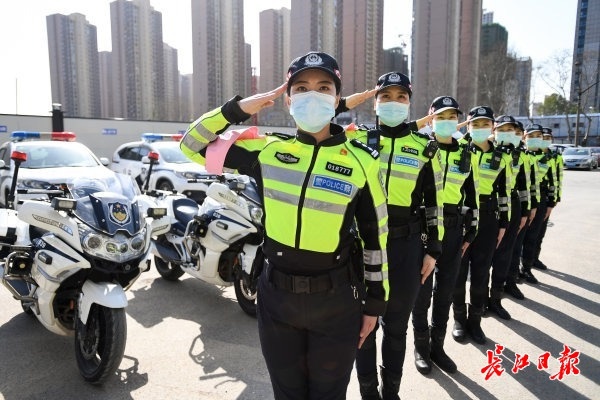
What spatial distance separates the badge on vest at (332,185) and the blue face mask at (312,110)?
27 cm

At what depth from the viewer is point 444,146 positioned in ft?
12.0

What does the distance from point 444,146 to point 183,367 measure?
9.23 feet

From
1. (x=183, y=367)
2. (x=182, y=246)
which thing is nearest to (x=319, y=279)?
(x=183, y=367)

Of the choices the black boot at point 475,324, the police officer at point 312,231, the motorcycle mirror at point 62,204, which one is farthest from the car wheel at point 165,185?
the police officer at point 312,231

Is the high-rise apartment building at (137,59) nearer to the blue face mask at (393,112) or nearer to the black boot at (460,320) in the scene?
the black boot at (460,320)

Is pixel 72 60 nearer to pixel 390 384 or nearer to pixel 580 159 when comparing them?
pixel 580 159

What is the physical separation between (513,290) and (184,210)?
4365 mm

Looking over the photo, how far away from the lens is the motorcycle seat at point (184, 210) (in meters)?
5.57

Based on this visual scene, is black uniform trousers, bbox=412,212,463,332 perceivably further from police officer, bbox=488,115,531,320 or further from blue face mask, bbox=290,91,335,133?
blue face mask, bbox=290,91,335,133

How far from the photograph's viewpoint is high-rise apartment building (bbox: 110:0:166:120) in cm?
5416

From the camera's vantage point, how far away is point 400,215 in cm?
283

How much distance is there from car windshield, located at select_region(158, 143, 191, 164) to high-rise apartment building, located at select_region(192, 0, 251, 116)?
4113 centimetres

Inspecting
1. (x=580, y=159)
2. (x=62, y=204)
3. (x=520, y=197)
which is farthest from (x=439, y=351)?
(x=580, y=159)

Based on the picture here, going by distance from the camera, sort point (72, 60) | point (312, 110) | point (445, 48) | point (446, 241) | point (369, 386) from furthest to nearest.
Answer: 1. point (72, 60)
2. point (445, 48)
3. point (446, 241)
4. point (369, 386)
5. point (312, 110)
